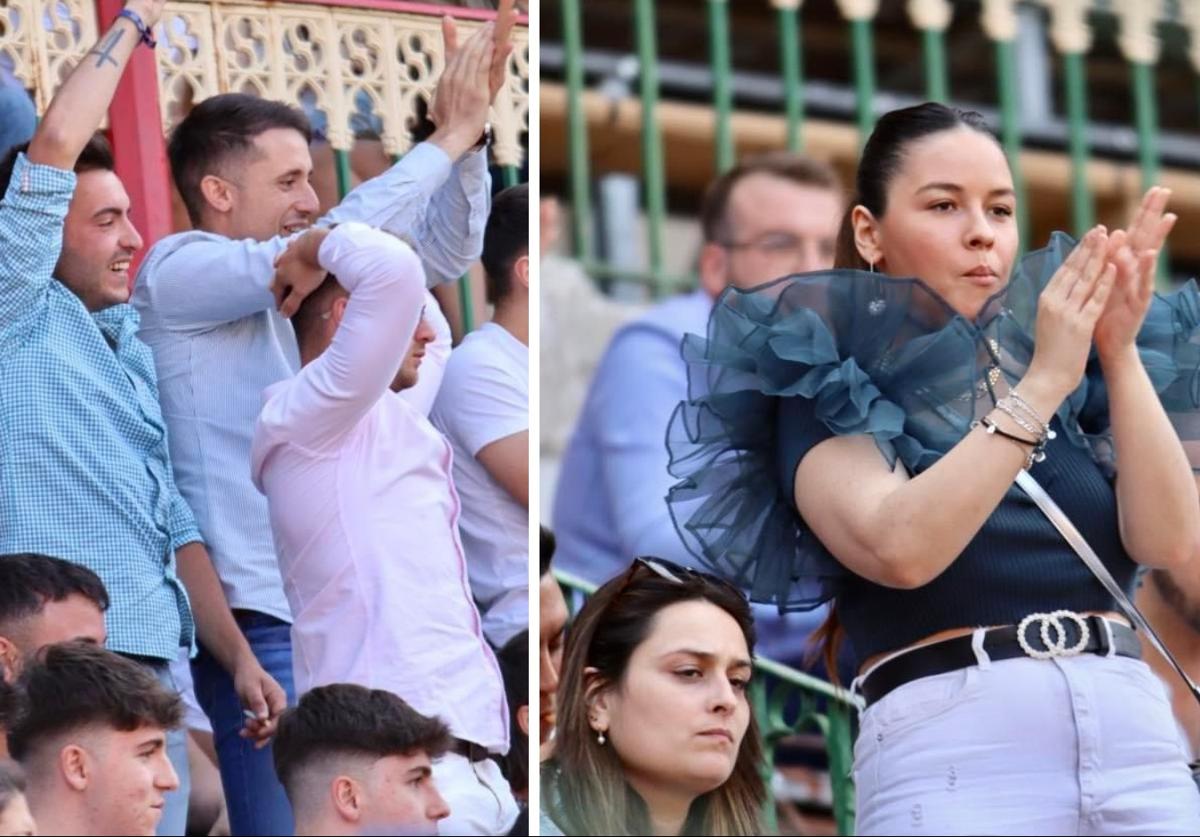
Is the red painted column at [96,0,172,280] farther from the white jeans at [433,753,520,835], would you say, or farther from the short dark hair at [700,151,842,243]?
the short dark hair at [700,151,842,243]

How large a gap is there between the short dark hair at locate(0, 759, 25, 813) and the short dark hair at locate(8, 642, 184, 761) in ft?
0.09

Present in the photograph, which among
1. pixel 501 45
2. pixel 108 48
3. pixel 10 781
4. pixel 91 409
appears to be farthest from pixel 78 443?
pixel 501 45

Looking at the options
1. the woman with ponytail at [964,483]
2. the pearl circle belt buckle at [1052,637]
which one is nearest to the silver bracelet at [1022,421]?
the woman with ponytail at [964,483]

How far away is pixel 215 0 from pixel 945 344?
5.40ft

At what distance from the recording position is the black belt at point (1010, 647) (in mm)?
3598

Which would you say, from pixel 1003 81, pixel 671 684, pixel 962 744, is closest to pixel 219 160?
pixel 671 684

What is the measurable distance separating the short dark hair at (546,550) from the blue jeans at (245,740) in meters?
0.47

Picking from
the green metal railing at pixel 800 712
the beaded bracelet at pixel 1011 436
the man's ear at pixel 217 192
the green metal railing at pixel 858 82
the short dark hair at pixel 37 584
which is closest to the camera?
the beaded bracelet at pixel 1011 436

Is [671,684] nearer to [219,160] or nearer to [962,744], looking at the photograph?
[962,744]

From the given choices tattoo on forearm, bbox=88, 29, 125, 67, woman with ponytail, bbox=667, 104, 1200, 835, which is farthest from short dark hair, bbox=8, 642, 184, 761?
tattoo on forearm, bbox=88, 29, 125, 67

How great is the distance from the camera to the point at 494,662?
14.3 ft

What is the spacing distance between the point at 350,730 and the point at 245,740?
8.4 inches

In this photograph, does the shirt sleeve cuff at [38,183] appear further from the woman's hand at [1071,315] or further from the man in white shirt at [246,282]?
the woman's hand at [1071,315]

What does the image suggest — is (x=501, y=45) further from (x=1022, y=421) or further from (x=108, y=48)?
(x=1022, y=421)
